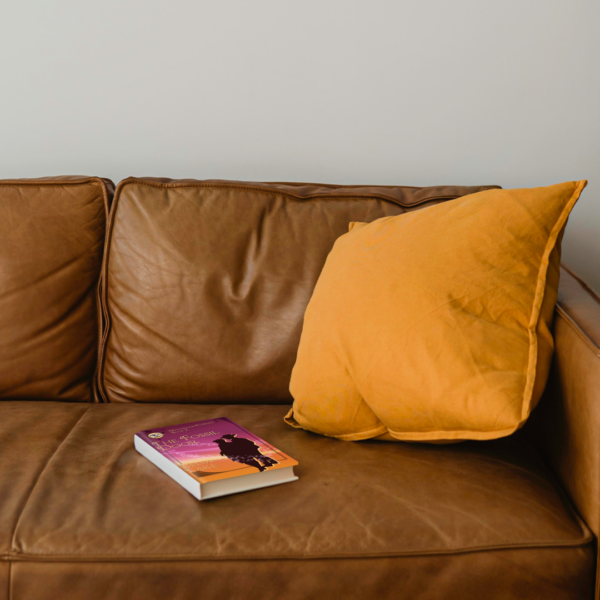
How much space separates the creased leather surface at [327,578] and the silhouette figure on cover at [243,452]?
0.49 feet

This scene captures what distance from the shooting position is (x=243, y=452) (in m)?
0.88

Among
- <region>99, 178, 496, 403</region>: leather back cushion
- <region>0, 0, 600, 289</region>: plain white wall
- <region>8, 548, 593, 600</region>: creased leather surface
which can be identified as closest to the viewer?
<region>8, 548, 593, 600</region>: creased leather surface

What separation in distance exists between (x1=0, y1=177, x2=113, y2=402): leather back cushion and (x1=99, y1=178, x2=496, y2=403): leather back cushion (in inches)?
1.8

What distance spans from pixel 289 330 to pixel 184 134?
696mm

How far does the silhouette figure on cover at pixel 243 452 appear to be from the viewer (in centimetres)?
84

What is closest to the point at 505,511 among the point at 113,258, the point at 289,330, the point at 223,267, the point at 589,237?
the point at 289,330

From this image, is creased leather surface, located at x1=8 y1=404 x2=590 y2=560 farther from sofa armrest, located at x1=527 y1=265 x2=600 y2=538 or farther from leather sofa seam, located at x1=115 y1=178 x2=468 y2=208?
leather sofa seam, located at x1=115 y1=178 x2=468 y2=208

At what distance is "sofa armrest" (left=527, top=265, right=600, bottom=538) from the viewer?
78cm

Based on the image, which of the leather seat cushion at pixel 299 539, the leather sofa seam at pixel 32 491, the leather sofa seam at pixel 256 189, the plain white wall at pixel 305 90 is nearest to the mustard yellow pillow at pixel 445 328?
the leather seat cushion at pixel 299 539

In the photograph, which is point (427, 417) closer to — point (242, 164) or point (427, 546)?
point (427, 546)

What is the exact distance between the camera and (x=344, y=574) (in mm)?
723

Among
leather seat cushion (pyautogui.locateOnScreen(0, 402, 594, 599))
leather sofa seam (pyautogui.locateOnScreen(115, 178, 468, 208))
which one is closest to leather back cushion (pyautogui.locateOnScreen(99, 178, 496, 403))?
leather sofa seam (pyautogui.locateOnScreen(115, 178, 468, 208))

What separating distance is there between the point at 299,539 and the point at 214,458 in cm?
19

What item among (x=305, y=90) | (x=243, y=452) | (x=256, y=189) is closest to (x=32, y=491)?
(x=243, y=452)
